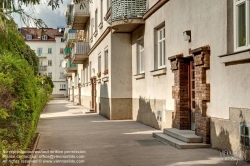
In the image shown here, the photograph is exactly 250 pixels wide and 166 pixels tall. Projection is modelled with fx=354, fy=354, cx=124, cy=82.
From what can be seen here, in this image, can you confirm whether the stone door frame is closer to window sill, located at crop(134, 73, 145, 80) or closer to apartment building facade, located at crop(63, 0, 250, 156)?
apartment building facade, located at crop(63, 0, 250, 156)

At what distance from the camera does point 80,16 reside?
30219 millimetres

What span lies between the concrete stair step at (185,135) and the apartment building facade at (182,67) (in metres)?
0.18

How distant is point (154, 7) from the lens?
1432cm

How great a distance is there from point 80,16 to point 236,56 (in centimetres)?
2381

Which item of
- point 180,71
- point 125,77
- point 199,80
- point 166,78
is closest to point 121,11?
point 125,77

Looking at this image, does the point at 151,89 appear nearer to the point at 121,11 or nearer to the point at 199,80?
the point at 121,11

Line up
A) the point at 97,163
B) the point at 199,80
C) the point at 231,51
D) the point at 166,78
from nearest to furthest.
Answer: the point at 97,163, the point at 231,51, the point at 199,80, the point at 166,78

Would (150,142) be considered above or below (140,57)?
below

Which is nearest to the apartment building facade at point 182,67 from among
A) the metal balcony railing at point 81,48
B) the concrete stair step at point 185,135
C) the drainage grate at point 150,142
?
the concrete stair step at point 185,135

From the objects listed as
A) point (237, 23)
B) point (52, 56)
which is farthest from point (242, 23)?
point (52, 56)

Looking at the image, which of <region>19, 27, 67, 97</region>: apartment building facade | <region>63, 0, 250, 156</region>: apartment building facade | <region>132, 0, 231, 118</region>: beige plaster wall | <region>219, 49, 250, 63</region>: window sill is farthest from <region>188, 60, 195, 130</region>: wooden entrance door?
<region>19, 27, 67, 97</region>: apartment building facade

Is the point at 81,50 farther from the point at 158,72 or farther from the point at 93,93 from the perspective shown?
the point at 158,72

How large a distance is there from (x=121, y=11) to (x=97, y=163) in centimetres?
1030

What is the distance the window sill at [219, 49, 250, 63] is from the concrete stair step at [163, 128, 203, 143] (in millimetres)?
2304
